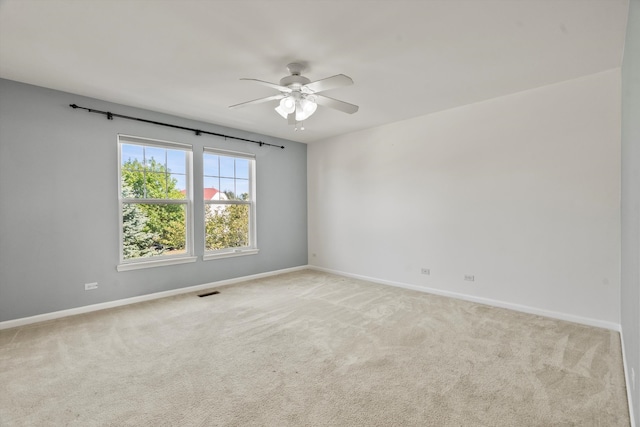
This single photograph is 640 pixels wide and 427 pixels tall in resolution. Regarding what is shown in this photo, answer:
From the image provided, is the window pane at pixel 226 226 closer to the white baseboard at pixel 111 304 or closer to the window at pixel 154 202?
the window at pixel 154 202

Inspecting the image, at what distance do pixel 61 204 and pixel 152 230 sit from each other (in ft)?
3.53

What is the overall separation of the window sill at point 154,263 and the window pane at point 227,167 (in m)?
1.49

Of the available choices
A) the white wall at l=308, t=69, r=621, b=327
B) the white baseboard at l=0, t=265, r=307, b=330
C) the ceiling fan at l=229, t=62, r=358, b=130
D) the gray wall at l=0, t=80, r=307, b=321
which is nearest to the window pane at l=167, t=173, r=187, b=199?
the gray wall at l=0, t=80, r=307, b=321

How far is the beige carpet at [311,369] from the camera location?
187 cm

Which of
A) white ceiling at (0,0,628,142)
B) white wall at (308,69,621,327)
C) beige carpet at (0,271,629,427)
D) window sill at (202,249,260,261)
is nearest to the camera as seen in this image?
beige carpet at (0,271,629,427)

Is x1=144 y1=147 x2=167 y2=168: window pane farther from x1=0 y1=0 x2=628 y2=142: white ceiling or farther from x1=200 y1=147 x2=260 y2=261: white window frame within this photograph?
x1=0 y1=0 x2=628 y2=142: white ceiling

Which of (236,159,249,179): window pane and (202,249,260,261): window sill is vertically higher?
(236,159,249,179): window pane

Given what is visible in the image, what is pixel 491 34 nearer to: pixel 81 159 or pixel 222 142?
pixel 222 142

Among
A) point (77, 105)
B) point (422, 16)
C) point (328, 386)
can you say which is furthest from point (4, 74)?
point (328, 386)

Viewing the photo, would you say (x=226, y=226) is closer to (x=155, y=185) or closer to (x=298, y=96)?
(x=155, y=185)

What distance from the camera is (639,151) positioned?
1.56 meters

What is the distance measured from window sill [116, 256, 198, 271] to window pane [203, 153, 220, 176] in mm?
1377

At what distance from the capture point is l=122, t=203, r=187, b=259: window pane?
4133 mm

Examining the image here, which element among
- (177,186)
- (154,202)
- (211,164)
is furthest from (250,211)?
(154,202)
